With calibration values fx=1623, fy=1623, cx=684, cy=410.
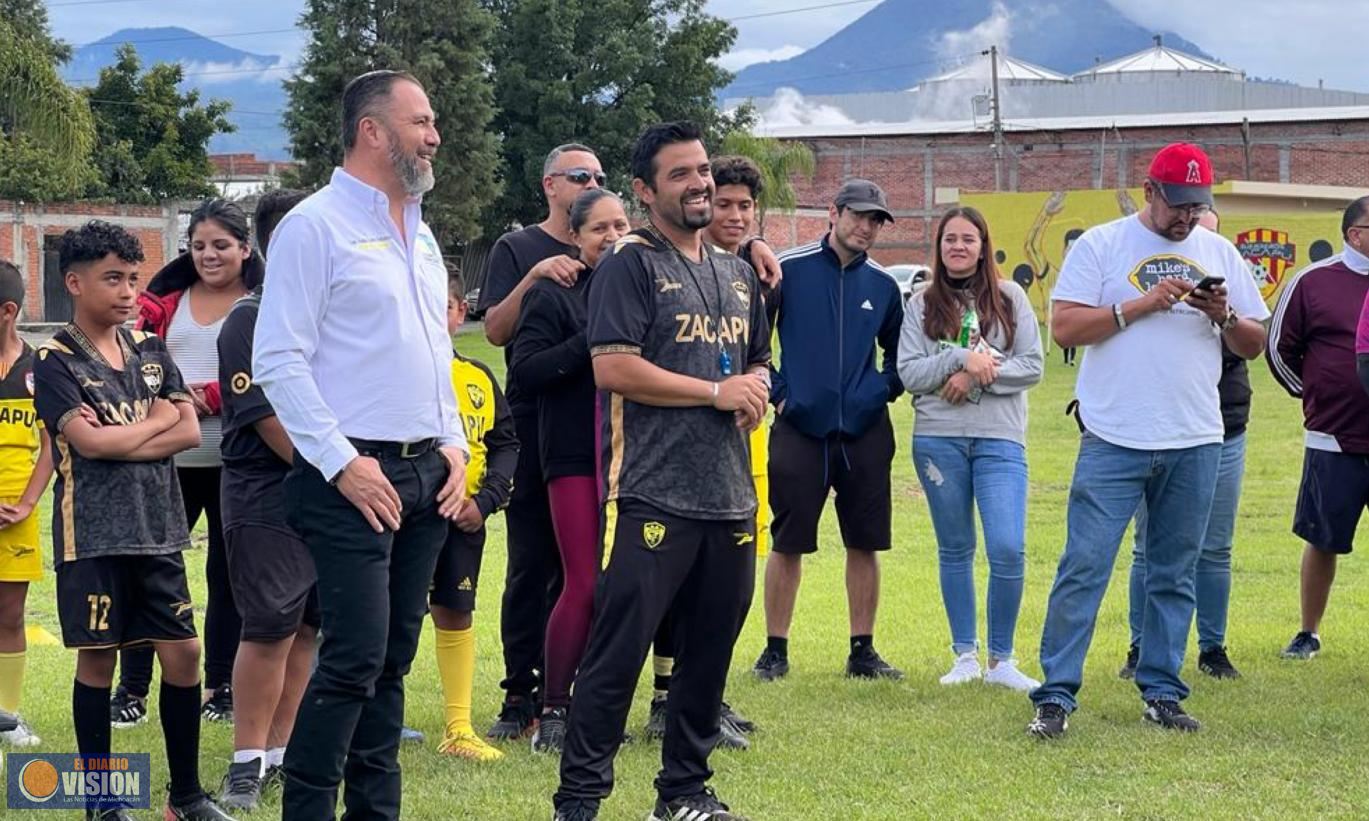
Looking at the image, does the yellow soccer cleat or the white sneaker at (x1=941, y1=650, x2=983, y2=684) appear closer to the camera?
the yellow soccer cleat

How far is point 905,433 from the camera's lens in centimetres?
2164

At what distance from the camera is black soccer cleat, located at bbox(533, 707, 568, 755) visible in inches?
264

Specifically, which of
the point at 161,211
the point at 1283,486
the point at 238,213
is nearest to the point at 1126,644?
the point at 238,213

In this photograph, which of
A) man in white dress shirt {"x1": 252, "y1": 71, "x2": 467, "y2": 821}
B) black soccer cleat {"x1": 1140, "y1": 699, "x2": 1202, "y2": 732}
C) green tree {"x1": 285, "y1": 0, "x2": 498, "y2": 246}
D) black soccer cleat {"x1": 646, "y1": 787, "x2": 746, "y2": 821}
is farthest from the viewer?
green tree {"x1": 285, "y1": 0, "x2": 498, "y2": 246}

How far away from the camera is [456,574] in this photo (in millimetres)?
6719

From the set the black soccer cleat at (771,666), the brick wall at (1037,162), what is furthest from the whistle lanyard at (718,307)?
the brick wall at (1037,162)

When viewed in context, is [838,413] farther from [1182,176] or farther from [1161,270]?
[1182,176]

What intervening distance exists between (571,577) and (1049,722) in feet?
6.92

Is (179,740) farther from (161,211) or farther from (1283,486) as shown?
(161,211)

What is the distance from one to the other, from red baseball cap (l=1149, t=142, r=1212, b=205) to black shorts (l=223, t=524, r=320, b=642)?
12.4 feet

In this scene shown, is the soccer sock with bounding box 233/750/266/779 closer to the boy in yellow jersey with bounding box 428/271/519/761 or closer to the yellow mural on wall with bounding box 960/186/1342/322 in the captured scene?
the boy in yellow jersey with bounding box 428/271/519/761

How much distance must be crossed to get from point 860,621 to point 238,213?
12.2 ft

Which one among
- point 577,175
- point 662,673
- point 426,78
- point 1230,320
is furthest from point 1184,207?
point 426,78

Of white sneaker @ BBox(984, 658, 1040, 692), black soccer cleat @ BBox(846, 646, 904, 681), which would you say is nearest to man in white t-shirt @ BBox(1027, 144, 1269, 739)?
white sneaker @ BBox(984, 658, 1040, 692)
